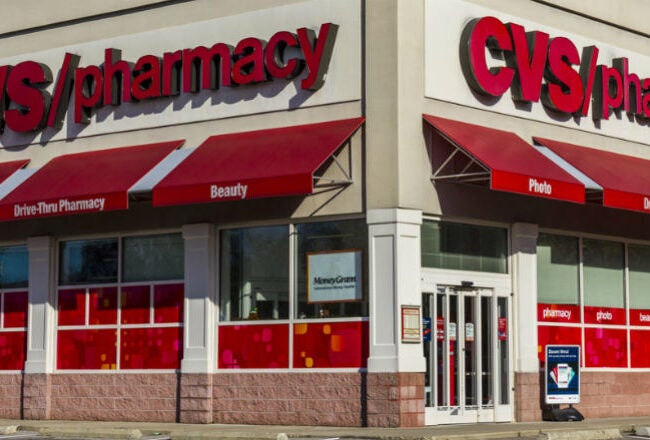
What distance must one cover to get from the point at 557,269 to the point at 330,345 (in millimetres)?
5408

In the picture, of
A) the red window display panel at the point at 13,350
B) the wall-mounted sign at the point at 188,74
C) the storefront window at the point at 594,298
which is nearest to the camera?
the wall-mounted sign at the point at 188,74

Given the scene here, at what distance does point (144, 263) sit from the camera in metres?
28.1

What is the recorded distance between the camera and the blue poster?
26812mm

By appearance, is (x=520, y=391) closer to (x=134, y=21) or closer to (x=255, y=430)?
(x=255, y=430)

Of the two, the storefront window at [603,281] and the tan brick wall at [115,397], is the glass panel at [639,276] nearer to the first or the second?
the storefront window at [603,281]

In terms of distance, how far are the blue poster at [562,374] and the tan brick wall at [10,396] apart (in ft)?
35.6

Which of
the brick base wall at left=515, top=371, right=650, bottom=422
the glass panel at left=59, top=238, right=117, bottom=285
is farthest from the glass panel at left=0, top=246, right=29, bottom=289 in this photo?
the brick base wall at left=515, top=371, right=650, bottom=422

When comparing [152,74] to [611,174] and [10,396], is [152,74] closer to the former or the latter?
[10,396]

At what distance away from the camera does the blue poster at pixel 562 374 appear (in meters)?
26.8

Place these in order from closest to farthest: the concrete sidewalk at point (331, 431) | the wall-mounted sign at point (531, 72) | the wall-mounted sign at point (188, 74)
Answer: the concrete sidewalk at point (331, 431) < the wall-mounted sign at point (188, 74) < the wall-mounted sign at point (531, 72)

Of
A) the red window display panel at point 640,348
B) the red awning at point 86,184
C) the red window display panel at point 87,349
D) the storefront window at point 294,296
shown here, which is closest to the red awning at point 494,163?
the storefront window at point 294,296

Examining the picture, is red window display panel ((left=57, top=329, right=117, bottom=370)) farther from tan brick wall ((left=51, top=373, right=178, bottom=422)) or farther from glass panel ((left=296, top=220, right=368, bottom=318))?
glass panel ((left=296, top=220, right=368, bottom=318))

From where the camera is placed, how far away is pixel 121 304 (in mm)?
28266

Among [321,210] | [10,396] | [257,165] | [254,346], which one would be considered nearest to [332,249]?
[321,210]
